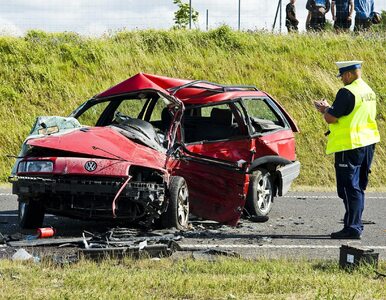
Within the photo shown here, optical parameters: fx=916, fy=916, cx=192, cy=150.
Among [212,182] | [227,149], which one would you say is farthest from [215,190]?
[227,149]

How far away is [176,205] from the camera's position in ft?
33.3

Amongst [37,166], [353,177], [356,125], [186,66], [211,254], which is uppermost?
[186,66]

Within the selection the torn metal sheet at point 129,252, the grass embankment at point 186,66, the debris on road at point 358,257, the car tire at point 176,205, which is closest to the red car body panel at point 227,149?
the car tire at point 176,205

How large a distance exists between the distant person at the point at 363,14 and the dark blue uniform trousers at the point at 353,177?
583 inches

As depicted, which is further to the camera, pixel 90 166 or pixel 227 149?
pixel 227 149

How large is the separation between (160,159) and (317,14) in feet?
52.8

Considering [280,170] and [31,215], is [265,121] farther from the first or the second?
[31,215]

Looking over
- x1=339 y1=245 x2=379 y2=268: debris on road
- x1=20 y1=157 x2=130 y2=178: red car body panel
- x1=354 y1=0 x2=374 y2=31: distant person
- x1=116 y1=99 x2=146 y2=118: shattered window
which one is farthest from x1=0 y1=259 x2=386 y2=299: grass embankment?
x1=354 y1=0 x2=374 y2=31: distant person

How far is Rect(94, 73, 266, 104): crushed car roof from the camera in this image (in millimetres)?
11101

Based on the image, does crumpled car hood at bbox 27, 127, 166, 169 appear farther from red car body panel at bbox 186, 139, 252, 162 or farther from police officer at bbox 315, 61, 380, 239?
police officer at bbox 315, 61, 380, 239

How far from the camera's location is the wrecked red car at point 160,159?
383 inches

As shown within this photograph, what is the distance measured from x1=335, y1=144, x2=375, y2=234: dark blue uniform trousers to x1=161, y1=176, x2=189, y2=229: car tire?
1751mm

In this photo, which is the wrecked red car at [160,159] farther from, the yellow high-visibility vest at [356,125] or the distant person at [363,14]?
the distant person at [363,14]

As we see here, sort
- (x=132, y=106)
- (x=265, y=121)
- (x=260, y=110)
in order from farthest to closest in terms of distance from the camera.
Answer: (x=260, y=110) < (x=132, y=106) < (x=265, y=121)
